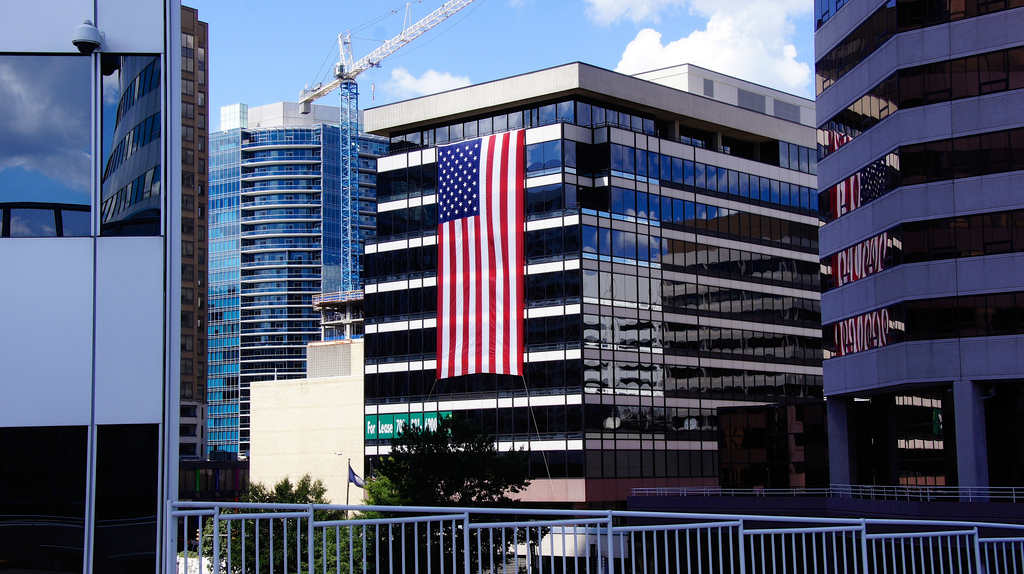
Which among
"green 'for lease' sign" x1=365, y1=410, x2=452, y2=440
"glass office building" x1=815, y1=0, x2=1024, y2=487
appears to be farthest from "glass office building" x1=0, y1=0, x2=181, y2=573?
"green 'for lease' sign" x1=365, y1=410, x2=452, y2=440

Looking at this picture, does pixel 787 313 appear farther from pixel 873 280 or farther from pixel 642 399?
pixel 873 280

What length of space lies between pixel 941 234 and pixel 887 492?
40.0ft

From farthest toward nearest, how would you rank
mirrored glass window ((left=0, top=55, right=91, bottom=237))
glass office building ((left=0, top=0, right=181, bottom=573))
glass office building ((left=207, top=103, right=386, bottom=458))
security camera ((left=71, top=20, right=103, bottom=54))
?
1. glass office building ((left=207, top=103, right=386, bottom=458))
2. security camera ((left=71, top=20, right=103, bottom=54))
3. mirrored glass window ((left=0, top=55, right=91, bottom=237))
4. glass office building ((left=0, top=0, right=181, bottom=573))

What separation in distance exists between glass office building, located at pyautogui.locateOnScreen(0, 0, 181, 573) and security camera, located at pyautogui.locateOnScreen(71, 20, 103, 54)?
0.08 ft

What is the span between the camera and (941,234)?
137ft

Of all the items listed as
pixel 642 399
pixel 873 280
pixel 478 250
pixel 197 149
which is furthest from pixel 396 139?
pixel 197 149

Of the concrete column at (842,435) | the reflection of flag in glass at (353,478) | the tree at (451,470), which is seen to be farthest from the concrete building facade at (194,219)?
the concrete column at (842,435)

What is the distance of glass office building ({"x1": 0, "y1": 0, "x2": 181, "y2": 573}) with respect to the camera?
9.86m

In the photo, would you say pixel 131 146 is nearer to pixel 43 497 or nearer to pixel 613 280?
pixel 43 497

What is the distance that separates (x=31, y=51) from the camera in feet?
33.9

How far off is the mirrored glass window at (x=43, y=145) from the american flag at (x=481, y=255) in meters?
56.3

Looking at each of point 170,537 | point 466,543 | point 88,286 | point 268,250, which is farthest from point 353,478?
point 268,250

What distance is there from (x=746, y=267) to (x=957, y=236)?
36.8 m

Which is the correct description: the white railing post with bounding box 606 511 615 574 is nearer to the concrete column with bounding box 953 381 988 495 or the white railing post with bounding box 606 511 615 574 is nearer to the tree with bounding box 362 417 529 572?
the concrete column with bounding box 953 381 988 495
